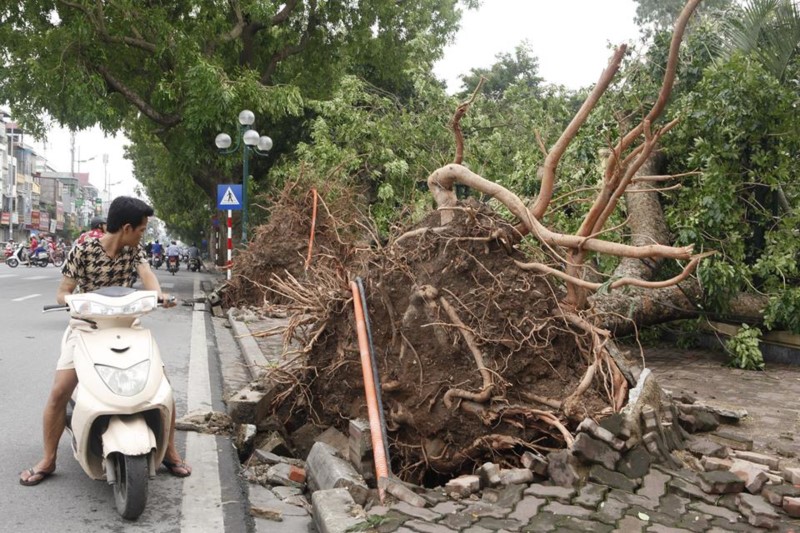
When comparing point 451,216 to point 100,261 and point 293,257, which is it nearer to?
point 100,261

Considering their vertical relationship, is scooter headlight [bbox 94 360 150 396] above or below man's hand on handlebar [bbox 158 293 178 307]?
below

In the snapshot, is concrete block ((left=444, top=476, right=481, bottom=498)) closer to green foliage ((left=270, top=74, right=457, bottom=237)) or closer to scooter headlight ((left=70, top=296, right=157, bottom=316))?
scooter headlight ((left=70, top=296, right=157, bottom=316))

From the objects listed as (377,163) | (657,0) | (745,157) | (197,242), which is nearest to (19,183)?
(197,242)

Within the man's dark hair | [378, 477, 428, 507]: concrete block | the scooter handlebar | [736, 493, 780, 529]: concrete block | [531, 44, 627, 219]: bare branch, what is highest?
[531, 44, 627, 219]: bare branch

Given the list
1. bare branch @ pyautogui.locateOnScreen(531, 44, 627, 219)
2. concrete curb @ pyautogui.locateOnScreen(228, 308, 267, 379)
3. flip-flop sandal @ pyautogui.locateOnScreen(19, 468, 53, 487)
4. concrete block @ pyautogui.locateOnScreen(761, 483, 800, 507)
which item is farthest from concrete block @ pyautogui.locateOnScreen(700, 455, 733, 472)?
concrete curb @ pyautogui.locateOnScreen(228, 308, 267, 379)

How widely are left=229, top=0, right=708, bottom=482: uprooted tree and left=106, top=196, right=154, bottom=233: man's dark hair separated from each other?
1769 mm

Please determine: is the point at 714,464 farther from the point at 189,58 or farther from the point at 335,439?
the point at 189,58

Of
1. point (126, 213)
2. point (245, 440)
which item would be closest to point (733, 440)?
point (245, 440)

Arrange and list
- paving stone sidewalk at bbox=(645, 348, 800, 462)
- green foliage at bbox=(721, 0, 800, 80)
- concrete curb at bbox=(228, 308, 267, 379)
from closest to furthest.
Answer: paving stone sidewalk at bbox=(645, 348, 800, 462) → concrete curb at bbox=(228, 308, 267, 379) → green foliage at bbox=(721, 0, 800, 80)

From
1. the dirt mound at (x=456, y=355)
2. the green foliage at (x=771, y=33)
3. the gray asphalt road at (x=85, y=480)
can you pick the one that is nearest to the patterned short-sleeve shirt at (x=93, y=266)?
the gray asphalt road at (x=85, y=480)

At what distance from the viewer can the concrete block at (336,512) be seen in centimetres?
346

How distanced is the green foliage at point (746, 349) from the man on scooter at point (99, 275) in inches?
266

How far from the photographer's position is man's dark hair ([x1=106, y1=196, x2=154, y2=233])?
4195 mm

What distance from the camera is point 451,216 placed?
5.60 m
